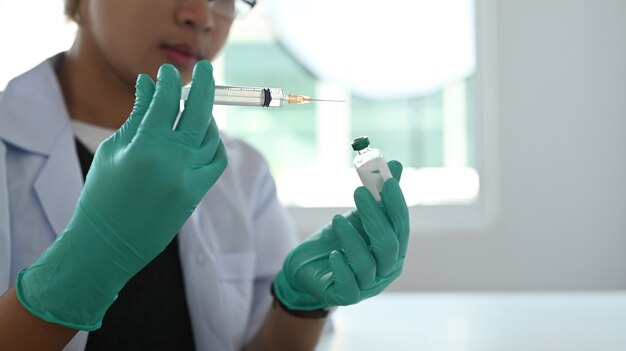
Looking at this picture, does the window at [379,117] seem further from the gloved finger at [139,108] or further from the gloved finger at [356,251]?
the gloved finger at [139,108]

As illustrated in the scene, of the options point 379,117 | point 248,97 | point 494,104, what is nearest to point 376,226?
point 248,97

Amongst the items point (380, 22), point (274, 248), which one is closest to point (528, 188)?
point (380, 22)

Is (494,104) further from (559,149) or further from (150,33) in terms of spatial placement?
(150,33)

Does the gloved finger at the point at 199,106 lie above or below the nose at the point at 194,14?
below

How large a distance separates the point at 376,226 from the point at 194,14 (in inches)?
20.5

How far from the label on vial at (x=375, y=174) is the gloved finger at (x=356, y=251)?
0.20ft

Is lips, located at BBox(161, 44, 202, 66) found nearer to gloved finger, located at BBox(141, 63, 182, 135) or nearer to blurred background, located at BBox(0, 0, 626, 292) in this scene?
gloved finger, located at BBox(141, 63, 182, 135)

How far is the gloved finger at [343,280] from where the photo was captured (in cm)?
96

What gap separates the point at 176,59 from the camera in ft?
3.91

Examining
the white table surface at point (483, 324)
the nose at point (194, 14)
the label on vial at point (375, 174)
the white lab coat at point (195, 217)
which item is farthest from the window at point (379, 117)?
the label on vial at point (375, 174)

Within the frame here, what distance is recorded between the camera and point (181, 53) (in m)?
1.20

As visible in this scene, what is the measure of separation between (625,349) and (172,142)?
84 cm

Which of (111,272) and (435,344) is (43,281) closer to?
(111,272)

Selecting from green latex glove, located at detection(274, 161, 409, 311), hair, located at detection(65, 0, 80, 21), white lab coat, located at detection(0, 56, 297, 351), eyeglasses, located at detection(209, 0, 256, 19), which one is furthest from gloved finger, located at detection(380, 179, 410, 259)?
hair, located at detection(65, 0, 80, 21)
